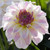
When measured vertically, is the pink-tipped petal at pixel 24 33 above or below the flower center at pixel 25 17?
below

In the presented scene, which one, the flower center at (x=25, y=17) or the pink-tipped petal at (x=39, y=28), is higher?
the flower center at (x=25, y=17)

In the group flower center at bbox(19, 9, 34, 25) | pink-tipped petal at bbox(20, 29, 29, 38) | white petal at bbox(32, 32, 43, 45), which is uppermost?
flower center at bbox(19, 9, 34, 25)

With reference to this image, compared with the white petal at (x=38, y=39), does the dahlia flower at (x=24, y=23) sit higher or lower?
higher

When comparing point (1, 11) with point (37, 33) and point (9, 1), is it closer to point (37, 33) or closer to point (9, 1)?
point (9, 1)

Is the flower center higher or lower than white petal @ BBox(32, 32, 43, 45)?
higher

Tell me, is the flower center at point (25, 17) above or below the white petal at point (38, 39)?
above

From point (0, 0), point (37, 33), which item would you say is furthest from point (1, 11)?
point (37, 33)

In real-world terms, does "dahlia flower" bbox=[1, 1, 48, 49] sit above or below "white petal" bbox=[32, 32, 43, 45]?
above

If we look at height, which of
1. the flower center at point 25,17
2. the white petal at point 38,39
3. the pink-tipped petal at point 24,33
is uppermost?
the flower center at point 25,17
